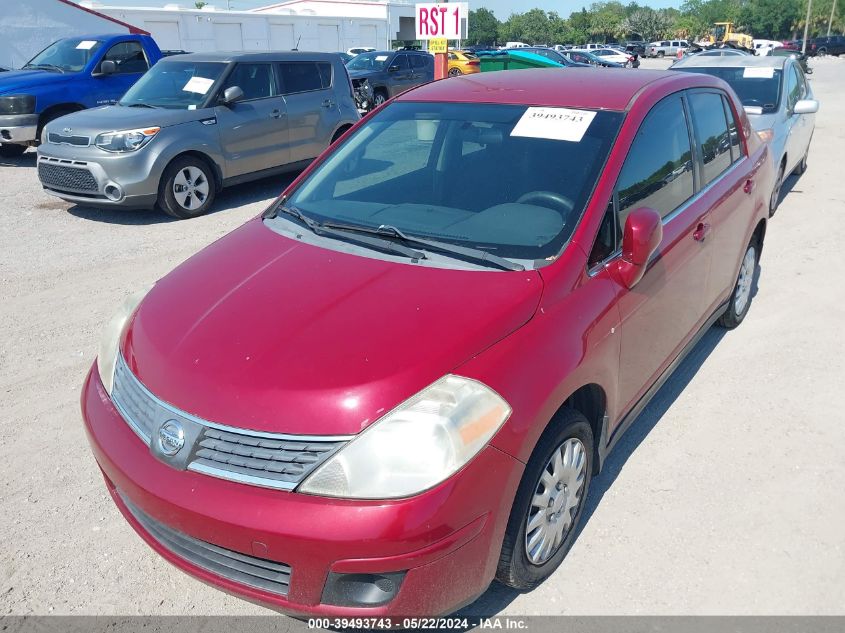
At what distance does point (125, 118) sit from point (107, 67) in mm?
3568

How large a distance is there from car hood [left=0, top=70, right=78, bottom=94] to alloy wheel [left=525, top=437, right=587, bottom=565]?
34.1ft

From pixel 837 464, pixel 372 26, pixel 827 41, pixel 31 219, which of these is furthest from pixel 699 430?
pixel 827 41

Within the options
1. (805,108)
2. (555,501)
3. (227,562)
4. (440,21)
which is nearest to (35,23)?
(440,21)

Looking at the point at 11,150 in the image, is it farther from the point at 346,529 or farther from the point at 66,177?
the point at 346,529

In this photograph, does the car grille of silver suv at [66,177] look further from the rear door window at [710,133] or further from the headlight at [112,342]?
the rear door window at [710,133]

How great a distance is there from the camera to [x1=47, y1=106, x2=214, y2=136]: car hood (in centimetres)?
745

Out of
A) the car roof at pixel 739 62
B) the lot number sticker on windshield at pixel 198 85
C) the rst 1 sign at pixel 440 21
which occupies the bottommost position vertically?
the lot number sticker on windshield at pixel 198 85

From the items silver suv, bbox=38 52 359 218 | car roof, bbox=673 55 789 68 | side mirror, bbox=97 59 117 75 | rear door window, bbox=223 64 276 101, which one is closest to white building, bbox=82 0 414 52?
side mirror, bbox=97 59 117 75

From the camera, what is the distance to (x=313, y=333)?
235cm

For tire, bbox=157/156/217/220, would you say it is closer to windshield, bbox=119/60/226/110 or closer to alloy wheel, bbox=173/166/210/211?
alloy wheel, bbox=173/166/210/211

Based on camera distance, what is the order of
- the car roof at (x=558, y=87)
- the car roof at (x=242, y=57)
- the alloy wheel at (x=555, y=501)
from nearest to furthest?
the alloy wheel at (x=555, y=501) < the car roof at (x=558, y=87) < the car roof at (x=242, y=57)

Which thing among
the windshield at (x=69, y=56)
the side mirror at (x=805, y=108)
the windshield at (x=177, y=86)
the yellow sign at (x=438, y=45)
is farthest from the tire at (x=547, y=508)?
the windshield at (x=69, y=56)

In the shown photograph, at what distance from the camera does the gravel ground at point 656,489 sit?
2.66m

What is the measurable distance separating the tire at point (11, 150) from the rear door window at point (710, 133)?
429 inches
